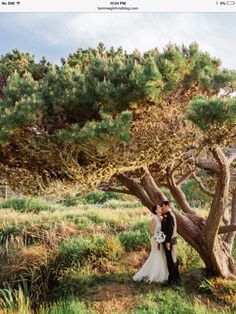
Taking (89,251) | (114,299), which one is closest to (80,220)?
(89,251)

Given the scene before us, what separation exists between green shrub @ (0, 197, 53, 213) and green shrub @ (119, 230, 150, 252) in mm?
8463

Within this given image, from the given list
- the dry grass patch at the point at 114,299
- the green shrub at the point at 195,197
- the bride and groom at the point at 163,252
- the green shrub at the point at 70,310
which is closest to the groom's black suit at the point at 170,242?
the bride and groom at the point at 163,252

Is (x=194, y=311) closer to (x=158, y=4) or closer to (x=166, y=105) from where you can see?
(x=166, y=105)

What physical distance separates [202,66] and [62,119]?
232 cm

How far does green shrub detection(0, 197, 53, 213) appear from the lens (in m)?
20.3

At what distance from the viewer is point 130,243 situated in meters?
11.9

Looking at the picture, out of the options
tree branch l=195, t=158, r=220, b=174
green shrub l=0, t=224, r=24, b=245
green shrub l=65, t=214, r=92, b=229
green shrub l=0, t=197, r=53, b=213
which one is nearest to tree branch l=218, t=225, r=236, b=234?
tree branch l=195, t=158, r=220, b=174

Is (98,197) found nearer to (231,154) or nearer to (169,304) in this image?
(231,154)

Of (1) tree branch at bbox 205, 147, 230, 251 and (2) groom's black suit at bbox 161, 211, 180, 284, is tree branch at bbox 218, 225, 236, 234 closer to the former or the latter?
(1) tree branch at bbox 205, 147, 230, 251

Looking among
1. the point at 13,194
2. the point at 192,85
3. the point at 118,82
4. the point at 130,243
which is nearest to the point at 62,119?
the point at 118,82

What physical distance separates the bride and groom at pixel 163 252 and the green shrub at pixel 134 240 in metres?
2.02

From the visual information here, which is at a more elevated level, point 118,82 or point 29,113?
point 118,82

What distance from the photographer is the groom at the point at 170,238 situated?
888cm

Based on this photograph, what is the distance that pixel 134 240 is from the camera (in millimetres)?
12016
